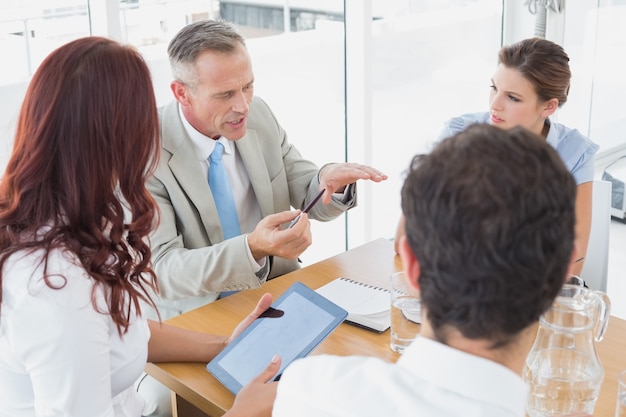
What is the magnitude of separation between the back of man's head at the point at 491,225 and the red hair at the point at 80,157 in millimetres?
622

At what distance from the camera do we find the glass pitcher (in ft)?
4.59

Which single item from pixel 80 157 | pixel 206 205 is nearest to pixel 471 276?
pixel 80 157

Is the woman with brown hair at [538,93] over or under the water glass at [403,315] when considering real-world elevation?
over

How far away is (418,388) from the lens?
0.94 m

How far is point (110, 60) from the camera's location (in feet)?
4.51

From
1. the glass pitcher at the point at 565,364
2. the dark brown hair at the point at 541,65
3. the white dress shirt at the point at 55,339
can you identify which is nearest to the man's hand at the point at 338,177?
the dark brown hair at the point at 541,65

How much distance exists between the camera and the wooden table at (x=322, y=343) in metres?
1.58

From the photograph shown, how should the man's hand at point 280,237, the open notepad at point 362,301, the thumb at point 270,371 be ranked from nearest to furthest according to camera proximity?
the thumb at point 270,371
the open notepad at point 362,301
the man's hand at point 280,237

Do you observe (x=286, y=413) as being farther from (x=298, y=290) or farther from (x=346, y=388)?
(x=298, y=290)

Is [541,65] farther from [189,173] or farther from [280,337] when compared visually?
[280,337]

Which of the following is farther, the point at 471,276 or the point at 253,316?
the point at 253,316

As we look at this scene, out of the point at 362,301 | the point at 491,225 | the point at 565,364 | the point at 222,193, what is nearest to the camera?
the point at 491,225

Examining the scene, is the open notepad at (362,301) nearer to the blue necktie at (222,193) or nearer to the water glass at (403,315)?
the water glass at (403,315)

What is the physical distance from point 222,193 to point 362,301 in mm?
601
